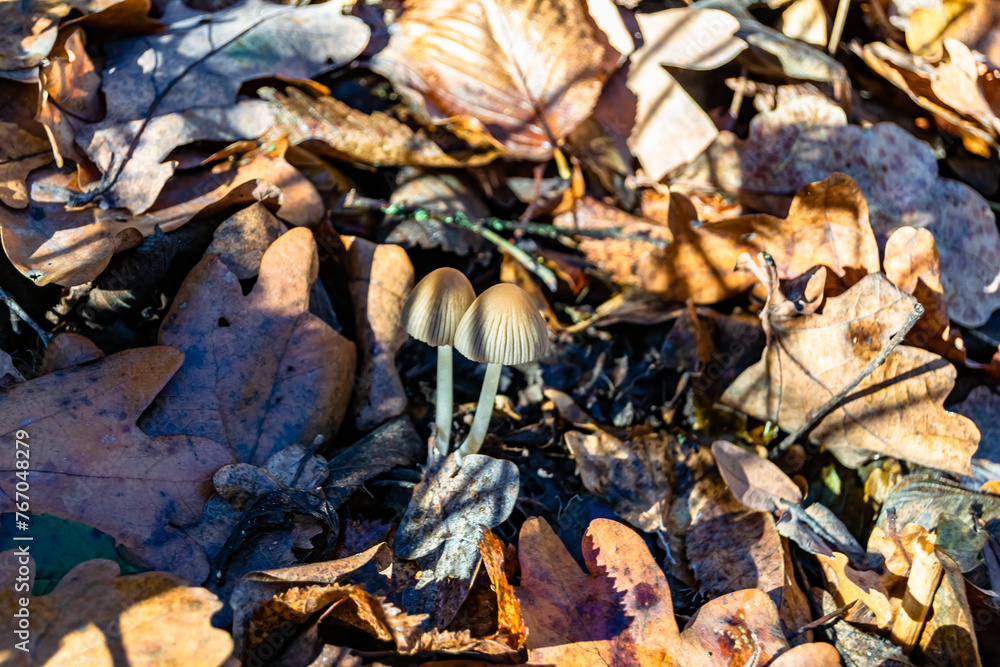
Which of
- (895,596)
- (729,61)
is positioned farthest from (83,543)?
(729,61)

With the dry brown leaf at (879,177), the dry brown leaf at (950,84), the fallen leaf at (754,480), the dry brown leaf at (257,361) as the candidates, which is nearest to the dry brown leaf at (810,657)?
the fallen leaf at (754,480)

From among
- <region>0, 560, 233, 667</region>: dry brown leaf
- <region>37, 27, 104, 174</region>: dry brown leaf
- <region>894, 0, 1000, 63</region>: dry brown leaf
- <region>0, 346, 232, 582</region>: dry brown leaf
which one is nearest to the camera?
<region>0, 560, 233, 667</region>: dry brown leaf

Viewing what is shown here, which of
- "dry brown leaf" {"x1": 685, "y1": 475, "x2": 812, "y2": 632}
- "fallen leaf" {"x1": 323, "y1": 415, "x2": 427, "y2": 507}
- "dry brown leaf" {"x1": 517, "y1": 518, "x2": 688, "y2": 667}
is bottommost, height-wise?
"dry brown leaf" {"x1": 685, "y1": 475, "x2": 812, "y2": 632}

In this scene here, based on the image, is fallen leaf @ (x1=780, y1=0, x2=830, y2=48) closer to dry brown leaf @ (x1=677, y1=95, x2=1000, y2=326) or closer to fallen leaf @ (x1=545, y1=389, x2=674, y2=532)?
dry brown leaf @ (x1=677, y1=95, x2=1000, y2=326)

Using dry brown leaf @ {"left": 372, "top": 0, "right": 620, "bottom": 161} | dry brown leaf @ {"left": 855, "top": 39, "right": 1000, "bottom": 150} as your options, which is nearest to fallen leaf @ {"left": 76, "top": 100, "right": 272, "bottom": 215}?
dry brown leaf @ {"left": 372, "top": 0, "right": 620, "bottom": 161}

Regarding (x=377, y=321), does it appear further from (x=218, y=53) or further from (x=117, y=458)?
(x=218, y=53)

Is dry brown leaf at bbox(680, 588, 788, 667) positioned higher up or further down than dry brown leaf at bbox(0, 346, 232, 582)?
further down

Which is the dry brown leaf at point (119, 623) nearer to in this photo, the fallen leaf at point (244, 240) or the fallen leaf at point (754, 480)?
the fallen leaf at point (244, 240)
